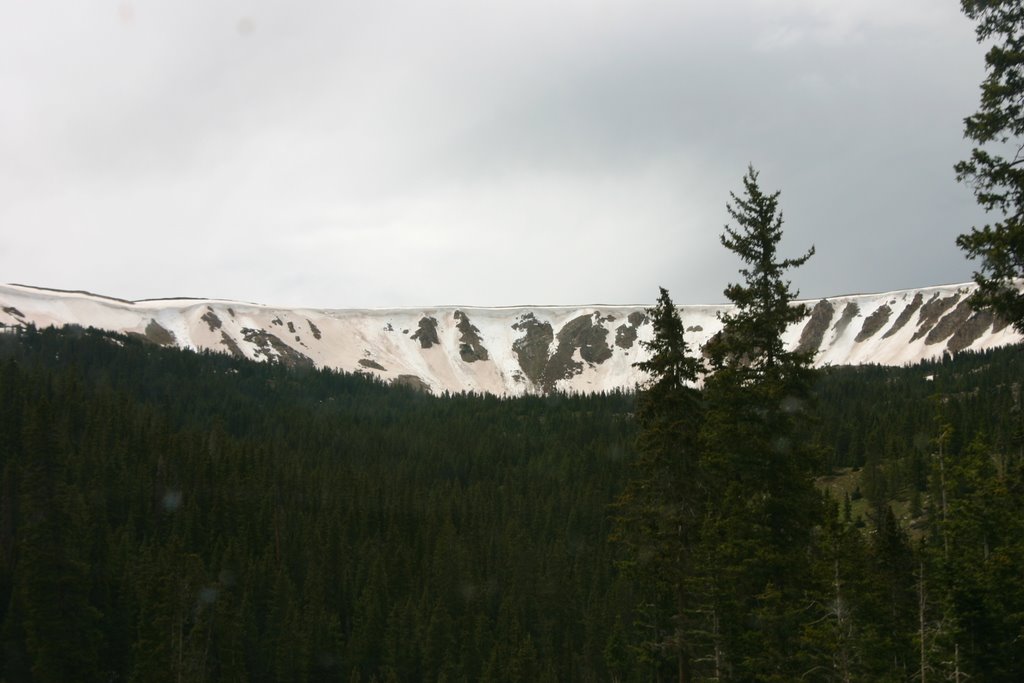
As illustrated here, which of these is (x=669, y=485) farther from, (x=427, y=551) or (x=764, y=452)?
(x=427, y=551)

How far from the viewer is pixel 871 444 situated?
12425 cm

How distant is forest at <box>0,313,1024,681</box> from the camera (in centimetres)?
2939

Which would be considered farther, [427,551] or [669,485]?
[427,551]

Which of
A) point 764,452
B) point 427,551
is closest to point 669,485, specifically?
point 764,452

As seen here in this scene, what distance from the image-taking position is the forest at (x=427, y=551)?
29391 millimetres

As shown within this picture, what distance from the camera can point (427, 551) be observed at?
101188 mm

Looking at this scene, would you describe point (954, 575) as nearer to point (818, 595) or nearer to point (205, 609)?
point (818, 595)

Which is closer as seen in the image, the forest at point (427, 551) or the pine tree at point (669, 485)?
the pine tree at point (669, 485)

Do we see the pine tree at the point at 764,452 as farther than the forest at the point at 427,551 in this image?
No

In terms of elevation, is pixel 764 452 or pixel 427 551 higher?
pixel 764 452

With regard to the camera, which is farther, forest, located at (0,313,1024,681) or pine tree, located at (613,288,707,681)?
forest, located at (0,313,1024,681)

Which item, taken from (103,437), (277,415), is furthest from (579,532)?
(277,415)

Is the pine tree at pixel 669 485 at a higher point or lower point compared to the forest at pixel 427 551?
higher

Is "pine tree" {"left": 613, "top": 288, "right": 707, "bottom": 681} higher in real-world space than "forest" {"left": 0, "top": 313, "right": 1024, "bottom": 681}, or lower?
higher
